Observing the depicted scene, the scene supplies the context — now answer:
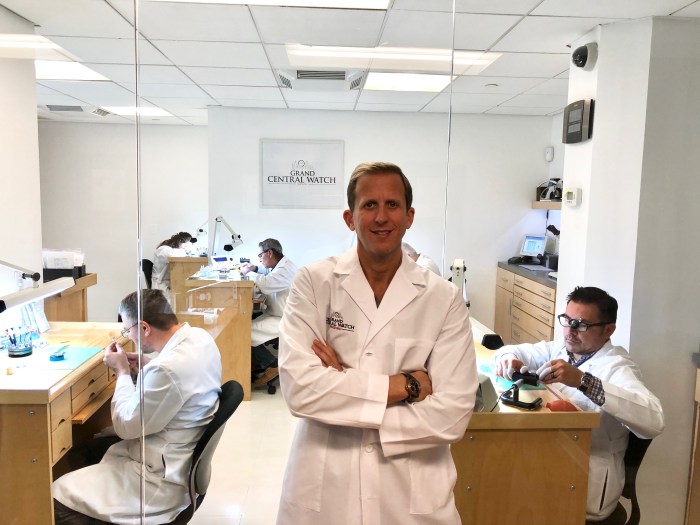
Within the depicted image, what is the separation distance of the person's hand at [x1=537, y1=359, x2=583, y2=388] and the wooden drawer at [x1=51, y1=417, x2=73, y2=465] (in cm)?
180

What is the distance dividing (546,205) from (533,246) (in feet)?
0.75

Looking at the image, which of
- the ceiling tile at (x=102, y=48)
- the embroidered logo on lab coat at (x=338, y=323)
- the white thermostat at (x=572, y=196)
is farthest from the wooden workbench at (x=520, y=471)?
the ceiling tile at (x=102, y=48)

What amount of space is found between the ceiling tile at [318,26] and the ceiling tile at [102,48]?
61 centimetres

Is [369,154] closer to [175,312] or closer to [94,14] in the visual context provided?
[175,312]

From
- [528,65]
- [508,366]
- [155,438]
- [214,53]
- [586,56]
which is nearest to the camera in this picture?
[155,438]

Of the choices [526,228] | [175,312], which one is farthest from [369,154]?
[175,312]

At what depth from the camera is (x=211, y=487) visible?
237cm

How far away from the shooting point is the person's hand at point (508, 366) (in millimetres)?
2000

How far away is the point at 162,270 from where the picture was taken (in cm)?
221

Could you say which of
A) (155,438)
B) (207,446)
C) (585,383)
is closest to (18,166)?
(155,438)

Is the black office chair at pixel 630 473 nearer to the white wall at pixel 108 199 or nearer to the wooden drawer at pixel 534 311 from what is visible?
the wooden drawer at pixel 534 311

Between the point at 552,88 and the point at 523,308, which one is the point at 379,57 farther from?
the point at 523,308

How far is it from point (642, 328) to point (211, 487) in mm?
2177

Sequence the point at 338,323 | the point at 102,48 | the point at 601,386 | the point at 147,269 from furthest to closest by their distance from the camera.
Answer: the point at 102,48 → the point at 147,269 → the point at 601,386 → the point at 338,323
